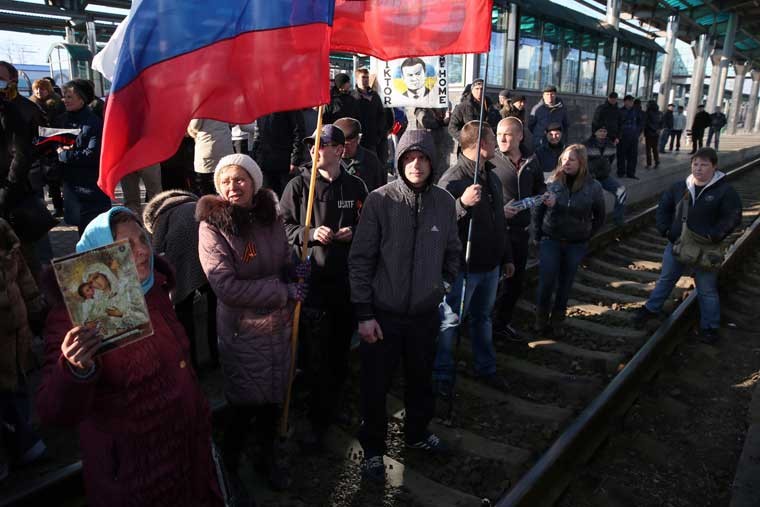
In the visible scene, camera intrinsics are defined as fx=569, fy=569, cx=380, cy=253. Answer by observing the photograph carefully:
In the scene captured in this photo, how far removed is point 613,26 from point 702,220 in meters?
15.7

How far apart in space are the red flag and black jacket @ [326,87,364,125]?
3775mm

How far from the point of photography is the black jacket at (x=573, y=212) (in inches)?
216

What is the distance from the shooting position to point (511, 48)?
46.6 ft

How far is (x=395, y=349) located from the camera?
3.58 metres

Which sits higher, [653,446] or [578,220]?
[578,220]

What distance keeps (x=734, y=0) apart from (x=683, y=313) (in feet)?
89.8

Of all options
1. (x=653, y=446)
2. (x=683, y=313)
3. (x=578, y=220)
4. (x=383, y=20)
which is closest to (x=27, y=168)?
(x=383, y=20)

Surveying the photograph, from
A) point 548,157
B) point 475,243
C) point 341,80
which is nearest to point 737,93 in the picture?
point 548,157

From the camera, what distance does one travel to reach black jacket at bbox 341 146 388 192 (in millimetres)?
4527

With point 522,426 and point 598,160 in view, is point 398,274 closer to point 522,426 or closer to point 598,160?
point 522,426

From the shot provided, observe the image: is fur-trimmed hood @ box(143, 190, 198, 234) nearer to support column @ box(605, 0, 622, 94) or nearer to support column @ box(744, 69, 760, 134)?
support column @ box(605, 0, 622, 94)

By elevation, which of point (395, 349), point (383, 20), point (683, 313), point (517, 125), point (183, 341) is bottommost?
point (683, 313)

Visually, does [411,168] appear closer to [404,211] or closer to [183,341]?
[404,211]

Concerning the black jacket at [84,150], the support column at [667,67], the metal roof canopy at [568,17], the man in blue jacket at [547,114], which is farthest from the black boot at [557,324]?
the support column at [667,67]
